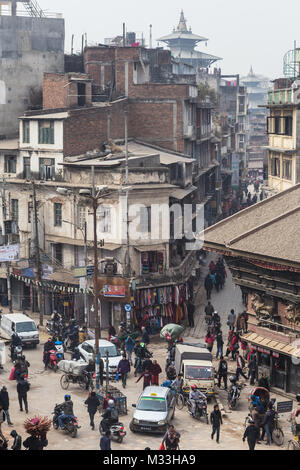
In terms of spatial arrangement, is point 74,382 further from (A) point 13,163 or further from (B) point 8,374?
(A) point 13,163

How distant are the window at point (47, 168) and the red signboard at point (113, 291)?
9.24 metres

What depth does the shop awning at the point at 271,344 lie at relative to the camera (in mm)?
37219

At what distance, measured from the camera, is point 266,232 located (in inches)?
1521

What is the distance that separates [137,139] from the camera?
207 feet

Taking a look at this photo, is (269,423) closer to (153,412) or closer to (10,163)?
(153,412)

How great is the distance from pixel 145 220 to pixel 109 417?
2112 cm

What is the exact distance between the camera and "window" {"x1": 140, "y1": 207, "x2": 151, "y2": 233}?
51319mm

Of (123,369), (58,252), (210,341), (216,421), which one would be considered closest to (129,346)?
(210,341)

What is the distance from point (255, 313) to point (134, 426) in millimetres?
9800

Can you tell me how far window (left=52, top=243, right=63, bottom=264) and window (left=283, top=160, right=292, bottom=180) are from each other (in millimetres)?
19162

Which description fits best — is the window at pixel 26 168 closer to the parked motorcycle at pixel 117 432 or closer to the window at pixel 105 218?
the window at pixel 105 218

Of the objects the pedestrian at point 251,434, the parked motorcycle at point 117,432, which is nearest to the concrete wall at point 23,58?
the parked motorcycle at point 117,432

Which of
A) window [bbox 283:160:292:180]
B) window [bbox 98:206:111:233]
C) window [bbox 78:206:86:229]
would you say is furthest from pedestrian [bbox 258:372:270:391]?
window [bbox 283:160:292:180]

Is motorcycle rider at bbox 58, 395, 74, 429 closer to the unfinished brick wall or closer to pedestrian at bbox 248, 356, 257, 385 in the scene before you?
pedestrian at bbox 248, 356, 257, 385
